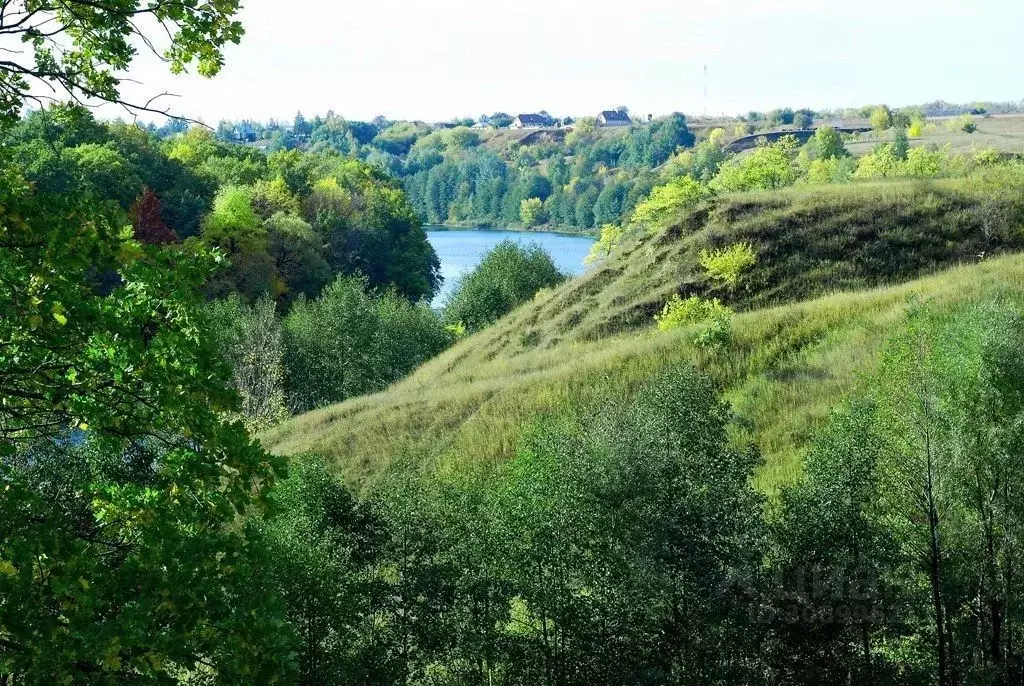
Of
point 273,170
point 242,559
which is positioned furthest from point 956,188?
point 273,170

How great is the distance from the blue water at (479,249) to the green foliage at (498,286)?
27.6 meters

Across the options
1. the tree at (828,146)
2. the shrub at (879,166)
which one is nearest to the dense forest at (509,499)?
the shrub at (879,166)

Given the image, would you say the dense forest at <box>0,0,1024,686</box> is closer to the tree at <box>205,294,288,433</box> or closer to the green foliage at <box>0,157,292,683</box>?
the green foliage at <box>0,157,292,683</box>

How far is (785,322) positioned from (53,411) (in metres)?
33.3

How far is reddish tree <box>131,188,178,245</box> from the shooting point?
70750mm

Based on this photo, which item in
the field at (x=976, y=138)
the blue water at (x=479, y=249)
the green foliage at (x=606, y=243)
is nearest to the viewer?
the green foliage at (x=606, y=243)

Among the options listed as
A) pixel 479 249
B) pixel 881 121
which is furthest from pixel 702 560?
pixel 881 121

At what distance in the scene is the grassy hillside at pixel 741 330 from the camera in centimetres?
3322

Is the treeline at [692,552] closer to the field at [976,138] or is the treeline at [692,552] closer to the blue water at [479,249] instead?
the blue water at [479,249]

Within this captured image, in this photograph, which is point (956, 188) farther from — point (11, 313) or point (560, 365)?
point (11, 313)

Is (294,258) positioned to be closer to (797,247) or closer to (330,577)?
(797,247)

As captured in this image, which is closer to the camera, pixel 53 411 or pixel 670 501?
pixel 53 411

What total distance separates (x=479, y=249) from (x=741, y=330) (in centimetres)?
12446

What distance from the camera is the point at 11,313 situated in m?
6.94
